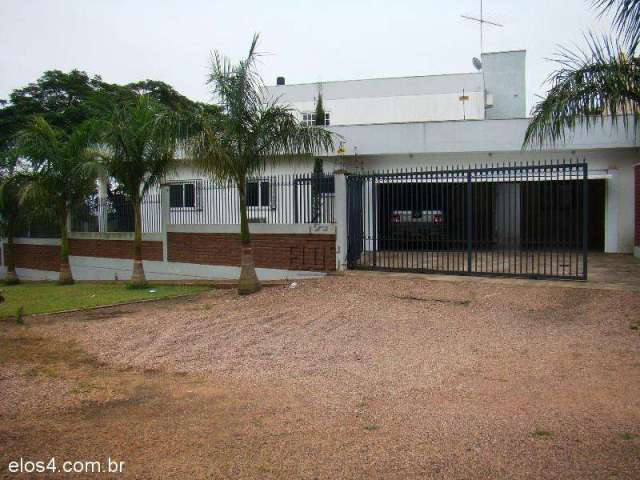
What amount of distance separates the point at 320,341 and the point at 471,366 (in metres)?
2.22

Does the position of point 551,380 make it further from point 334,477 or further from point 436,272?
point 436,272

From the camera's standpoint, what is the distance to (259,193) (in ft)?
44.7

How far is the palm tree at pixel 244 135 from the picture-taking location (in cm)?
1114

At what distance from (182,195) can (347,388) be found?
1186 centimetres

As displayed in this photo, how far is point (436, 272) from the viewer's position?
1184cm

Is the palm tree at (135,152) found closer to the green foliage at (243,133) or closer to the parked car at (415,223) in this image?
the green foliage at (243,133)

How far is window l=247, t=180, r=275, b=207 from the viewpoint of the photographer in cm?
1384

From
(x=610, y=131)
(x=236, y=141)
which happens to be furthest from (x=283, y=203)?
(x=610, y=131)

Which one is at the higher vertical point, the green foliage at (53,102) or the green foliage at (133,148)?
the green foliage at (53,102)

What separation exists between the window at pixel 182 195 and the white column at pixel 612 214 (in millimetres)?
11923

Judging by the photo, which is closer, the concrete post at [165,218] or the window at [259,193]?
the window at [259,193]

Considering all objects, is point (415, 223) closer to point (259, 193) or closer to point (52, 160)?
point (259, 193)

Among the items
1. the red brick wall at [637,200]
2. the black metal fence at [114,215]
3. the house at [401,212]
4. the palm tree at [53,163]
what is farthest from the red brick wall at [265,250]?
the red brick wall at [637,200]

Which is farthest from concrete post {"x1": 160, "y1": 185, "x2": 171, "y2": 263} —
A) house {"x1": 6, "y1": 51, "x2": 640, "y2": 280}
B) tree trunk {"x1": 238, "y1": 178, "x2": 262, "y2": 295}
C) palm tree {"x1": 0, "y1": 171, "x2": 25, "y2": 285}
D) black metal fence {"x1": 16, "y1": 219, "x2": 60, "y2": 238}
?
black metal fence {"x1": 16, "y1": 219, "x2": 60, "y2": 238}
